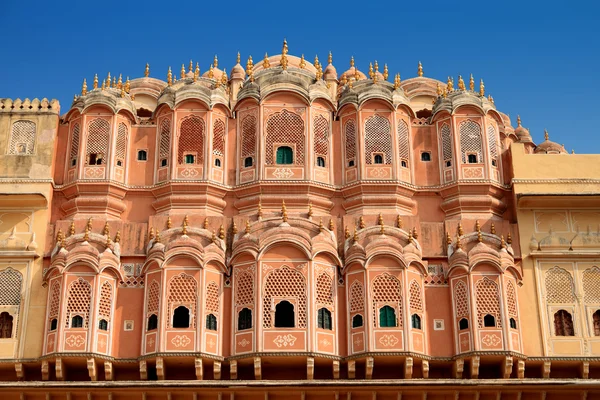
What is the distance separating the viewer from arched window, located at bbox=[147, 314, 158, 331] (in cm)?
2022

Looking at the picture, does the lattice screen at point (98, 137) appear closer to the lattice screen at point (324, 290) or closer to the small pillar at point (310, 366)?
the lattice screen at point (324, 290)

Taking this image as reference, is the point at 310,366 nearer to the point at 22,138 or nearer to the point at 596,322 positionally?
the point at 596,322

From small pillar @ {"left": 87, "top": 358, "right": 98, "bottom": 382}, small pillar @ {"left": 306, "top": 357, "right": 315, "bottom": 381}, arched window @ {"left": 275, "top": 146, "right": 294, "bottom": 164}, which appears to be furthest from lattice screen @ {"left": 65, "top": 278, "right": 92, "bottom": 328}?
arched window @ {"left": 275, "top": 146, "right": 294, "bottom": 164}

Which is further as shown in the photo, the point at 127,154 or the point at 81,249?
the point at 127,154

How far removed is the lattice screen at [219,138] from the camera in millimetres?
22375

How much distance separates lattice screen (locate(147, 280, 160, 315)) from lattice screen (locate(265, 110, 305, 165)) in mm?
3670

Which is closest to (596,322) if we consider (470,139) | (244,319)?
(470,139)

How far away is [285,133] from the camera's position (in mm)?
22359

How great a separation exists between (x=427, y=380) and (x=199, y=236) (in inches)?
217

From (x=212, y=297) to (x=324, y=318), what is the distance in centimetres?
229

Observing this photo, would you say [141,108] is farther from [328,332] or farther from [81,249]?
[328,332]

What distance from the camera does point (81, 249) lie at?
20609 mm

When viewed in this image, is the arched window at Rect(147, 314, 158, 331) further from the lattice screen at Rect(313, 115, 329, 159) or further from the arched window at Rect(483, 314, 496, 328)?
the arched window at Rect(483, 314, 496, 328)

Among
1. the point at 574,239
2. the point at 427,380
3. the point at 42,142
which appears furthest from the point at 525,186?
the point at 42,142
